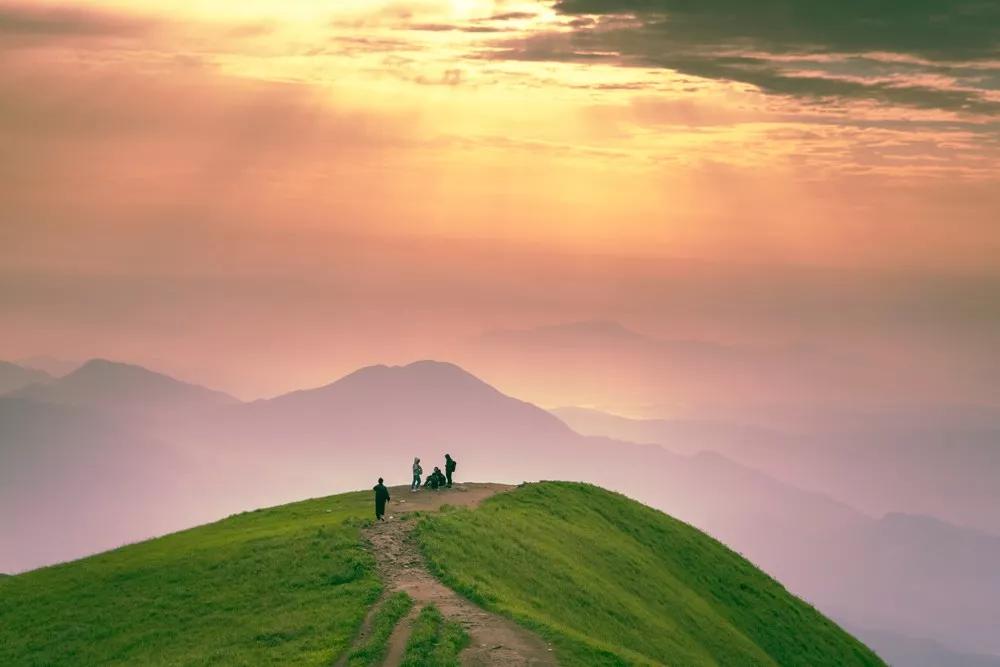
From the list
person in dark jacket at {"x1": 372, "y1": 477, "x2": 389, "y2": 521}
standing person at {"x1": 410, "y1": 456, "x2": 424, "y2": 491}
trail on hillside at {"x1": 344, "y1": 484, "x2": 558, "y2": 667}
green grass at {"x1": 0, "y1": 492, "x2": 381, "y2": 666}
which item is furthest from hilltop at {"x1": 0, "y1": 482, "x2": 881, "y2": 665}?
standing person at {"x1": 410, "y1": 456, "x2": 424, "y2": 491}

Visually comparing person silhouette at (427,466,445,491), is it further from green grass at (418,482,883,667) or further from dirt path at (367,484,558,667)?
dirt path at (367,484,558,667)

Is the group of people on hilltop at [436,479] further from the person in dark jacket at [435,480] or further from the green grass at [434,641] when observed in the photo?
the green grass at [434,641]

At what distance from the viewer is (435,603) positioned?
52.6 m

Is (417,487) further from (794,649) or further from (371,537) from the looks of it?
(794,649)

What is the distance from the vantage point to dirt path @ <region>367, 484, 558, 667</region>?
47.0 metres

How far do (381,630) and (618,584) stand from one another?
87.7 ft

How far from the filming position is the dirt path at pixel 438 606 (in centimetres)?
4700

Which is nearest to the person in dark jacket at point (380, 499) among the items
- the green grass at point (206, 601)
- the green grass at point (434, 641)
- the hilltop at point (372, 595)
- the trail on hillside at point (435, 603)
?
the trail on hillside at point (435, 603)

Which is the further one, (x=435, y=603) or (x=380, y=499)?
(x=380, y=499)

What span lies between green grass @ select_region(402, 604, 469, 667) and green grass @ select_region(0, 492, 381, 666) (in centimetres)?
350

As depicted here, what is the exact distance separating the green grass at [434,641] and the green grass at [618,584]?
12.2 feet

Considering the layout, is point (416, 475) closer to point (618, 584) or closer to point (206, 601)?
point (618, 584)

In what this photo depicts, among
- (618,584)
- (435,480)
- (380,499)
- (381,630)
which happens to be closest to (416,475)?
(435,480)

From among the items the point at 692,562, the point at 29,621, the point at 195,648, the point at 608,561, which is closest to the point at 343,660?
the point at 195,648
